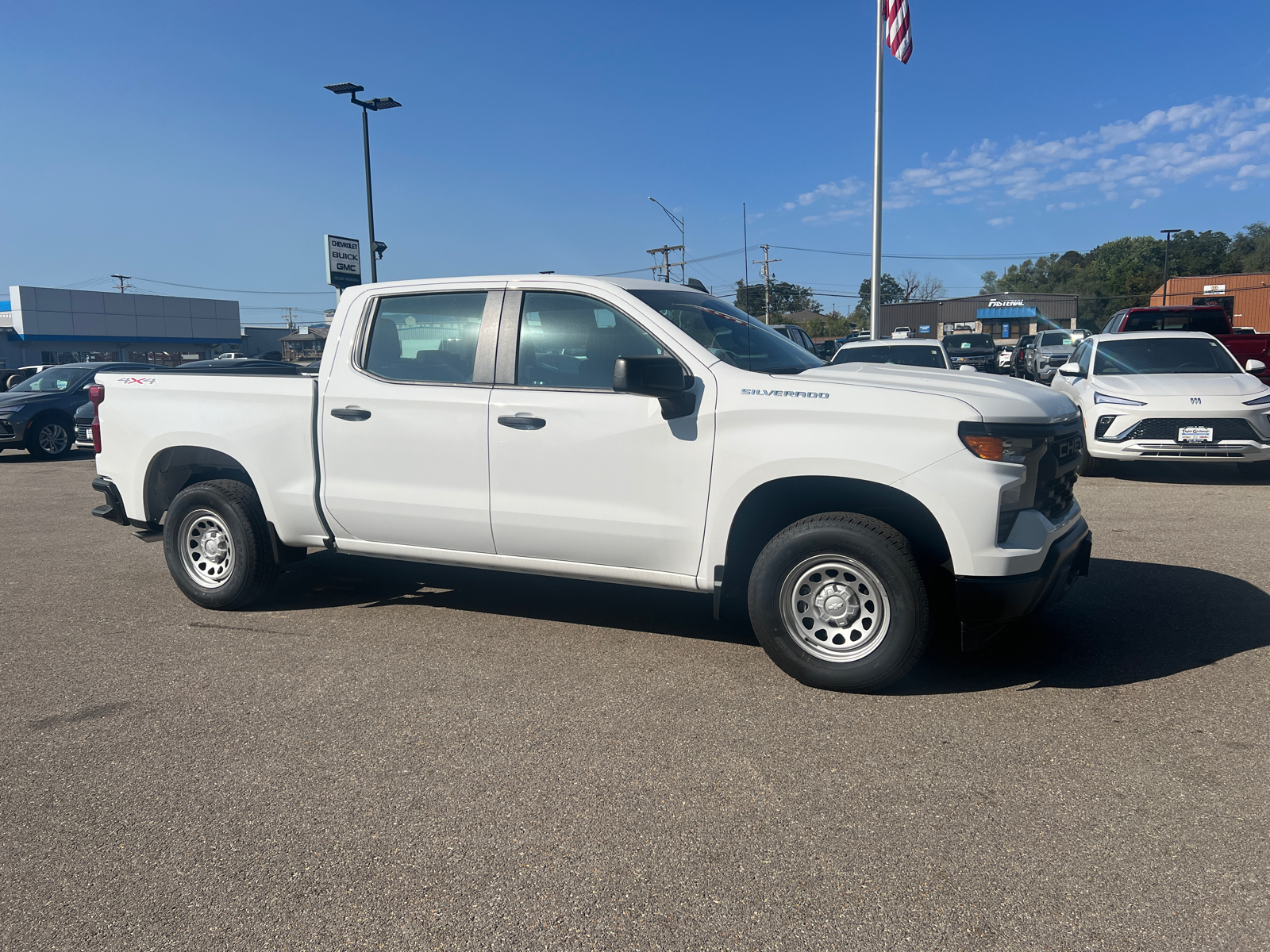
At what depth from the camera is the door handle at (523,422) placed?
183 inches

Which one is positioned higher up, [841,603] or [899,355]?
[899,355]

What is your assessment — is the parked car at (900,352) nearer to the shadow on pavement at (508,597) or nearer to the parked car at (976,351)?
the shadow on pavement at (508,597)

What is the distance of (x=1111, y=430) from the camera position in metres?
9.70

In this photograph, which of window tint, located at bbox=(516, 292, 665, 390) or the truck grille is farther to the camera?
the truck grille

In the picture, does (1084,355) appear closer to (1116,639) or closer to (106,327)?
(1116,639)

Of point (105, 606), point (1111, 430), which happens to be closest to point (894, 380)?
point (105, 606)

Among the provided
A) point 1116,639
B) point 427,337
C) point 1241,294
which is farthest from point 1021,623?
point 1241,294

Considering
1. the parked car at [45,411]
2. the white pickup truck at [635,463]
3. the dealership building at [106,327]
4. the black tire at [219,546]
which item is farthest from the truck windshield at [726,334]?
the dealership building at [106,327]

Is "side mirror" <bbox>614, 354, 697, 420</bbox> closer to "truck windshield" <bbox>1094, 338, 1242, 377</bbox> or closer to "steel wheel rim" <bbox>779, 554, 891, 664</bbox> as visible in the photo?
"steel wheel rim" <bbox>779, 554, 891, 664</bbox>

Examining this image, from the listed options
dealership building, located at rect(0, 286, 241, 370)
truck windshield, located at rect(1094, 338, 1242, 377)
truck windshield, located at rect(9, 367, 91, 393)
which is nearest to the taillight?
truck windshield, located at rect(1094, 338, 1242, 377)

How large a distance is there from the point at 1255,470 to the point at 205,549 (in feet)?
35.4

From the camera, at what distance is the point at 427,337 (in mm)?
5102

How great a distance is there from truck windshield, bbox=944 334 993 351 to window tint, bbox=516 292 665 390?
27.4m

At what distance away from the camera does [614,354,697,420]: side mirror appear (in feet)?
13.5
